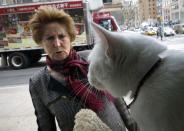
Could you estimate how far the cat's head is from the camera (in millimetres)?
1563

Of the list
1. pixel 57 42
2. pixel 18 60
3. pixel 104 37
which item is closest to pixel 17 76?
pixel 18 60

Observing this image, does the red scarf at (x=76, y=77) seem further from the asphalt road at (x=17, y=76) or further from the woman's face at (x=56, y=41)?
the asphalt road at (x=17, y=76)

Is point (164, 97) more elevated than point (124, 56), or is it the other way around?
point (124, 56)

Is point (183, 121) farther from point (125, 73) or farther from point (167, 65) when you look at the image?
point (125, 73)

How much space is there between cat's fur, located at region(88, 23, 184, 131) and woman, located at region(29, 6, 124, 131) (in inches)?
33.3

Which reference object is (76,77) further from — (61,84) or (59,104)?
(59,104)

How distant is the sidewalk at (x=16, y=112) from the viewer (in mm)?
6242

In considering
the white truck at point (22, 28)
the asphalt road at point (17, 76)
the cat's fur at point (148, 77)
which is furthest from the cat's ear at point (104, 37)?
the white truck at point (22, 28)

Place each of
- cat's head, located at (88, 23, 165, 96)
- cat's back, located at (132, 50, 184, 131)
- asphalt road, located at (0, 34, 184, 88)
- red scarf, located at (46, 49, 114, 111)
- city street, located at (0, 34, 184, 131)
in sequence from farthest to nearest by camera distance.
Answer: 1. asphalt road, located at (0, 34, 184, 88)
2. city street, located at (0, 34, 184, 131)
3. red scarf, located at (46, 49, 114, 111)
4. cat's head, located at (88, 23, 165, 96)
5. cat's back, located at (132, 50, 184, 131)

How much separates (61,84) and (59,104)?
0.44ft

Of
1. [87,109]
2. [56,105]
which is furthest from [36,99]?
[87,109]

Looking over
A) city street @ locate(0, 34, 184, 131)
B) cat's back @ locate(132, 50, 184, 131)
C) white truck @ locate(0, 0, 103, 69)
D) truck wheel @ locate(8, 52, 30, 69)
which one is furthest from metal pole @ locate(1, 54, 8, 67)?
cat's back @ locate(132, 50, 184, 131)

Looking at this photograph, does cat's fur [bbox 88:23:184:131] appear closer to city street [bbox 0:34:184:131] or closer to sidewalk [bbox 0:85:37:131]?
city street [bbox 0:34:184:131]

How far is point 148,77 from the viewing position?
5.10 feet
